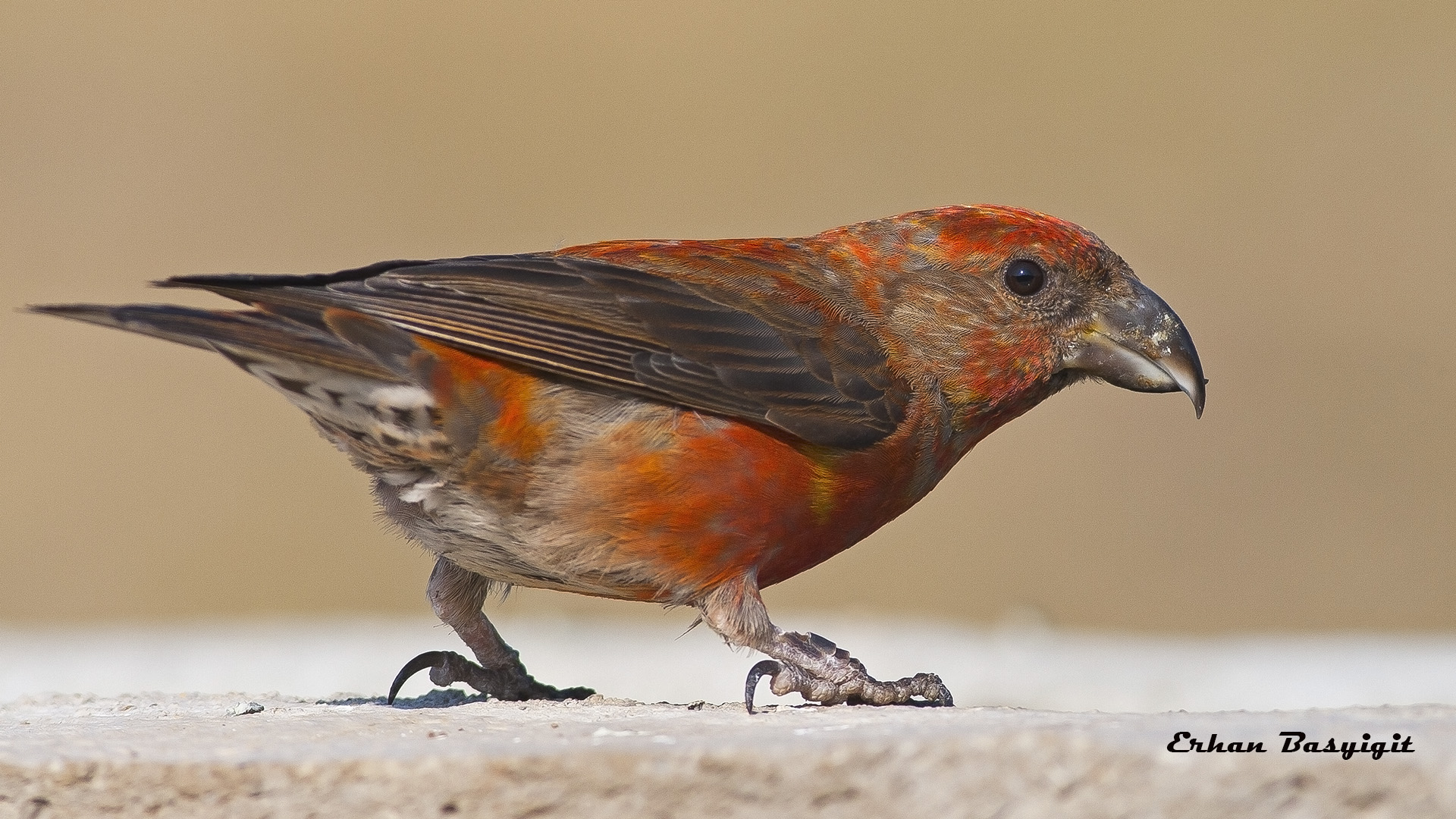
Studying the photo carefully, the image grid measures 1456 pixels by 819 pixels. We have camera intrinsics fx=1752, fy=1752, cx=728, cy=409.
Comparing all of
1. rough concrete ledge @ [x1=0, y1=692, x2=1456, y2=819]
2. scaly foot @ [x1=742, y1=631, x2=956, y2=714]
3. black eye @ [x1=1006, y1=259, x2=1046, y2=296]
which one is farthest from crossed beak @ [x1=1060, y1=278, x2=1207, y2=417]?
rough concrete ledge @ [x1=0, y1=692, x2=1456, y2=819]

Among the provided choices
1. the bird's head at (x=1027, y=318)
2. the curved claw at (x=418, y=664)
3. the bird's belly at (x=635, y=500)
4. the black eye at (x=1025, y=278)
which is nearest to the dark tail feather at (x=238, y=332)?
the bird's belly at (x=635, y=500)

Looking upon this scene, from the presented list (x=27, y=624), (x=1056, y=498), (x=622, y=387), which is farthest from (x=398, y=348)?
(x=1056, y=498)

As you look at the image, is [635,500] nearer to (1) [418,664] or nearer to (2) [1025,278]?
(1) [418,664]

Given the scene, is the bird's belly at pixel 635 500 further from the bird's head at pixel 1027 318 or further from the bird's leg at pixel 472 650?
the bird's head at pixel 1027 318

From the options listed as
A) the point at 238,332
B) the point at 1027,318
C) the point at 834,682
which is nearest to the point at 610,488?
the point at 834,682

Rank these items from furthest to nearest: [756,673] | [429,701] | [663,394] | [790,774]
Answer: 1. [429,701]
2. [663,394]
3. [756,673]
4. [790,774]

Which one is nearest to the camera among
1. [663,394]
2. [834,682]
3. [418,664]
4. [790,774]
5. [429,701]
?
[790,774]

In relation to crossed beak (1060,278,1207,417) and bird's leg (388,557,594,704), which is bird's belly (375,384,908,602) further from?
crossed beak (1060,278,1207,417)
